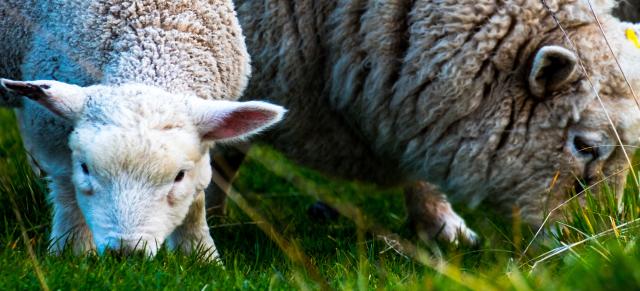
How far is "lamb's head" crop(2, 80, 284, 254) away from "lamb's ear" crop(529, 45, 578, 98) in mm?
1190

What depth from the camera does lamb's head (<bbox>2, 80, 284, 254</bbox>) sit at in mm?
3498

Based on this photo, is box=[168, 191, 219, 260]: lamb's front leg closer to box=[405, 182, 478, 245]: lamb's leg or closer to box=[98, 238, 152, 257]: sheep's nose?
box=[98, 238, 152, 257]: sheep's nose

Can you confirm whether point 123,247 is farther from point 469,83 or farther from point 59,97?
point 469,83

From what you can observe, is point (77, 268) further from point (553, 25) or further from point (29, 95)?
point (553, 25)

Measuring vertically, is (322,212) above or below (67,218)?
below

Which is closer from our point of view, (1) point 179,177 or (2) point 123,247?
(2) point 123,247

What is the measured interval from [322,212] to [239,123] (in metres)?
2.21

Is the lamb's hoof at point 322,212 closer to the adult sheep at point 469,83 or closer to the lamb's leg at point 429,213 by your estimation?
the lamb's leg at point 429,213

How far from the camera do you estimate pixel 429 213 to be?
582cm

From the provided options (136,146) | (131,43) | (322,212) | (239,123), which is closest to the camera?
(136,146)

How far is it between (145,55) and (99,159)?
59cm

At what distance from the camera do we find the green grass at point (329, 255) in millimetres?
3094

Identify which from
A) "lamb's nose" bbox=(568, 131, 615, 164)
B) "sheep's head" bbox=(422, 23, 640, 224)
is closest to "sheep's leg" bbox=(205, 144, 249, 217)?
"sheep's head" bbox=(422, 23, 640, 224)

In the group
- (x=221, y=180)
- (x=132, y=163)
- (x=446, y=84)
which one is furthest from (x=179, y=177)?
(x=221, y=180)
